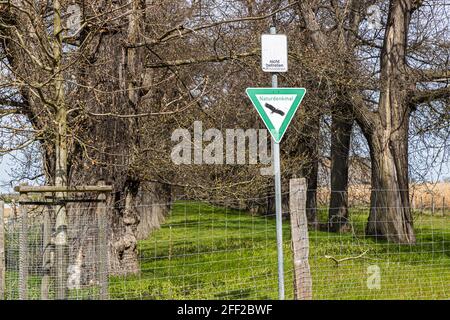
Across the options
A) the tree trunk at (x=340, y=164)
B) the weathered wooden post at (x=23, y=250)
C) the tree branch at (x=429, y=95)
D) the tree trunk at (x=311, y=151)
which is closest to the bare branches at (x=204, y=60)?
the tree trunk at (x=311, y=151)

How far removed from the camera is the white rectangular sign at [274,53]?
797 centimetres

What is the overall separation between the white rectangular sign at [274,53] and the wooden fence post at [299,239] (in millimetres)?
1573

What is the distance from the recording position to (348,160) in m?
24.4

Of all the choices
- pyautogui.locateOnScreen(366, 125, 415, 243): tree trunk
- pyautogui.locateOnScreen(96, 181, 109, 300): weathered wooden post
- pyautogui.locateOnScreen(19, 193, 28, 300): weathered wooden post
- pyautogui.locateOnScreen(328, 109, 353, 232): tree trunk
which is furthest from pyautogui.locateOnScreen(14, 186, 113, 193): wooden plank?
pyautogui.locateOnScreen(328, 109, 353, 232): tree trunk

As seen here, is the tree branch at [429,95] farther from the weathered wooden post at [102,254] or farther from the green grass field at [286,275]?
the weathered wooden post at [102,254]

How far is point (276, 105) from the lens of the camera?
8.06 meters

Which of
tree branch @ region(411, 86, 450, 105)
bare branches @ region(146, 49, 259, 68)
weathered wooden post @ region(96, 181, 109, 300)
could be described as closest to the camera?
weathered wooden post @ region(96, 181, 109, 300)

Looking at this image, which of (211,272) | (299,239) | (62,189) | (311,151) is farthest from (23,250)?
(311,151)

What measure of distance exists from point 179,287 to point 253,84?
6.10 m

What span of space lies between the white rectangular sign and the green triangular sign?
0.80 ft

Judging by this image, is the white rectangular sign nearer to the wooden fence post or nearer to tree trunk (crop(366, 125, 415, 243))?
the wooden fence post

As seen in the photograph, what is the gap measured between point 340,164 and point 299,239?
1511 centimetres

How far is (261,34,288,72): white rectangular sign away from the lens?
314 inches
